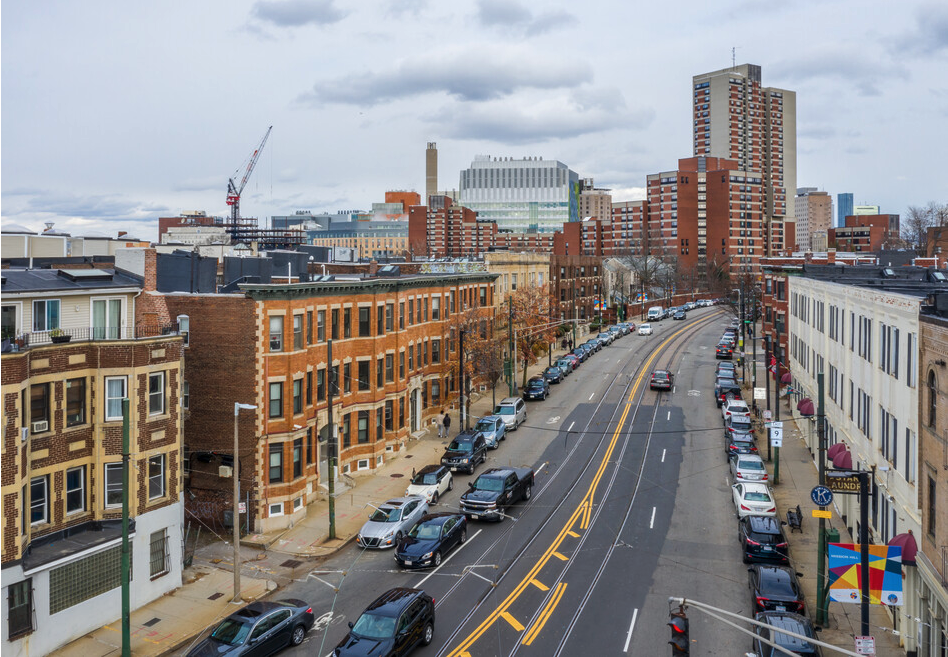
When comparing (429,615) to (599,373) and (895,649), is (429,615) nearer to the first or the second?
(895,649)

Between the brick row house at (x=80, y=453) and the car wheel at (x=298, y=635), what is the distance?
23.4 feet

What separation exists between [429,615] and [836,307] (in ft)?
88.7

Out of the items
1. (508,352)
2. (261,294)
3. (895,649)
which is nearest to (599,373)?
(508,352)

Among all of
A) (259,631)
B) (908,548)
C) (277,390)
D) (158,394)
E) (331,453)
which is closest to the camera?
(908,548)

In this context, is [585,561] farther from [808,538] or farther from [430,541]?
[808,538]

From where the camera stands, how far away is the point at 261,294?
3653 centimetres

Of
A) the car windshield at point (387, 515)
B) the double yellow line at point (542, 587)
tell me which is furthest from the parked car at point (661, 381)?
the car windshield at point (387, 515)

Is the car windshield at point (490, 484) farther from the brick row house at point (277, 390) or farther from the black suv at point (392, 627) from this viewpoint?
the black suv at point (392, 627)

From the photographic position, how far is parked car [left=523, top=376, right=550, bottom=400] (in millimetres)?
64188

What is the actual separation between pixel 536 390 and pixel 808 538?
3210cm

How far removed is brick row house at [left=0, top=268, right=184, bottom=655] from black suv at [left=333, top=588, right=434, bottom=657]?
9634 millimetres

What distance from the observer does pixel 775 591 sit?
2552 centimetres

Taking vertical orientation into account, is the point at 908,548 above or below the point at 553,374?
below

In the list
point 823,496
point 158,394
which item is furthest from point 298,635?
point 823,496
